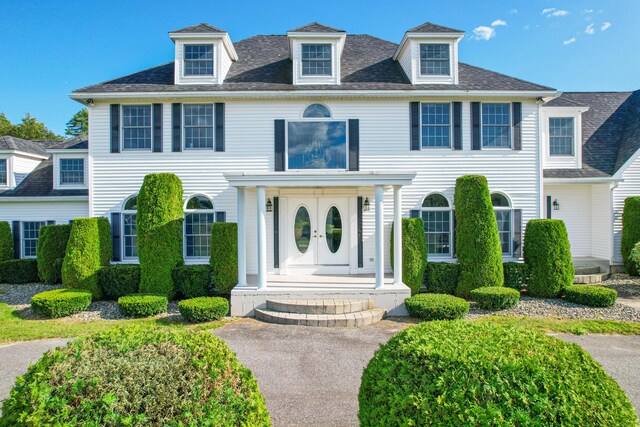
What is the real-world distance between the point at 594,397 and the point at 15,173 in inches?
754

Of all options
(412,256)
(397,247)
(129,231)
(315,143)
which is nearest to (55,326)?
(129,231)

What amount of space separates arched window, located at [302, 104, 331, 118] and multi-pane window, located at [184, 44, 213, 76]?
355cm

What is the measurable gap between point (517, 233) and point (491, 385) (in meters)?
10.5

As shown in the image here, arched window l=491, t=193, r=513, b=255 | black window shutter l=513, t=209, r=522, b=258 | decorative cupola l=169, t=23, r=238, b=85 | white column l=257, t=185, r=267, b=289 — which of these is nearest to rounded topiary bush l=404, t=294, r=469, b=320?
white column l=257, t=185, r=267, b=289

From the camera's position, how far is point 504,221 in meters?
11.6

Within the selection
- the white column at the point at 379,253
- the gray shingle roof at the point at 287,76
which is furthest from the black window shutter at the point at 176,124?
the white column at the point at 379,253

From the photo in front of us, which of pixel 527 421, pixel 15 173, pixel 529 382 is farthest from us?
pixel 15 173

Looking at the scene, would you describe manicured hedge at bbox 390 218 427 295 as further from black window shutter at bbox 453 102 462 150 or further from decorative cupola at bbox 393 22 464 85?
decorative cupola at bbox 393 22 464 85

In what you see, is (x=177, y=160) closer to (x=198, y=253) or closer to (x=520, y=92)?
(x=198, y=253)

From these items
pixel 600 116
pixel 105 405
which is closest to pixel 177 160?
pixel 105 405

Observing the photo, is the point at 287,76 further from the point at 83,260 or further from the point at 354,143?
the point at 83,260

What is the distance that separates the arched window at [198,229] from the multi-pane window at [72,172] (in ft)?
17.8

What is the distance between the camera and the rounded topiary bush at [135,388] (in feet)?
7.80

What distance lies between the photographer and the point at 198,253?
37.3ft
